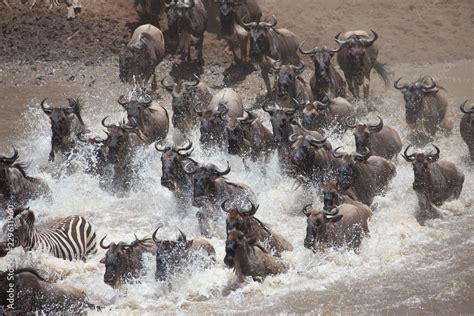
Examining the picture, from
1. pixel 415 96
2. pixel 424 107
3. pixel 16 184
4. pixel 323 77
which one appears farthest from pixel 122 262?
pixel 424 107

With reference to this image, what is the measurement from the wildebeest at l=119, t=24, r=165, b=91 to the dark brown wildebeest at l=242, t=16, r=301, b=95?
79.7 inches

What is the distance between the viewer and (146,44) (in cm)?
2081

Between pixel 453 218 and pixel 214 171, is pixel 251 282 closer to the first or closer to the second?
pixel 214 171

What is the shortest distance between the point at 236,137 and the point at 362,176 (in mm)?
2421

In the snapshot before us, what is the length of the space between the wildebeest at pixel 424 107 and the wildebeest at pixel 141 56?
5499 mm

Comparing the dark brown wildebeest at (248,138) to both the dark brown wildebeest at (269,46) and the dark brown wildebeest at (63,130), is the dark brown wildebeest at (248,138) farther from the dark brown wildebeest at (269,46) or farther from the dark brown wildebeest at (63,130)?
the dark brown wildebeest at (269,46)

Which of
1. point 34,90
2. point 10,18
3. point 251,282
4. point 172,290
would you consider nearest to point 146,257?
point 172,290

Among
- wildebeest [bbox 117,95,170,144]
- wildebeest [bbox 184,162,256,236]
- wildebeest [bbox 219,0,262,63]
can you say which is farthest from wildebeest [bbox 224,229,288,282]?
wildebeest [bbox 219,0,262,63]

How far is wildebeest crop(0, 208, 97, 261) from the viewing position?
1400cm

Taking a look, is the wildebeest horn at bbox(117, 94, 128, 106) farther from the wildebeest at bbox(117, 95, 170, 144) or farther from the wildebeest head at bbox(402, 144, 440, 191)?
the wildebeest head at bbox(402, 144, 440, 191)

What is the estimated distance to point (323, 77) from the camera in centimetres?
1908

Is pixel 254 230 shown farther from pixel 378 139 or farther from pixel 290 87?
pixel 290 87

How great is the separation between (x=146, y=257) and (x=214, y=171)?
2.25 metres

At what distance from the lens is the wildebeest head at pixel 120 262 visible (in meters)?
13.2
